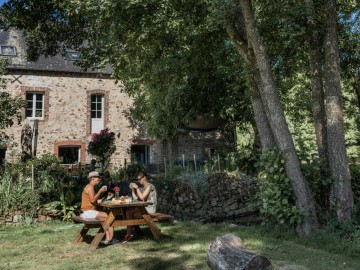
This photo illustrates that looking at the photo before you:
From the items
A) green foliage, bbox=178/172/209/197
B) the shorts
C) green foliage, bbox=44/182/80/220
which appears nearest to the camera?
the shorts

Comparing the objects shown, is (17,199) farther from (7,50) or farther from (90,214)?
(7,50)

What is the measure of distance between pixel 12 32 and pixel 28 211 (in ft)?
49.3

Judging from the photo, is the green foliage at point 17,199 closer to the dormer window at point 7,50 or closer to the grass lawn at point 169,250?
the grass lawn at point 169,250

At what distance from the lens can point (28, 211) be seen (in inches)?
392

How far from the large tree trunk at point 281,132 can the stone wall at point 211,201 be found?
3755mm

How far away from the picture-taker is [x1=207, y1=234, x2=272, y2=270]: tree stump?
4613mm

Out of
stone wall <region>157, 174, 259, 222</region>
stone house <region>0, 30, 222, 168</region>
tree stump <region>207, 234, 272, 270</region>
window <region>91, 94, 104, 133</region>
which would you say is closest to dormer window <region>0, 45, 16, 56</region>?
stone house <region>0, 30, 222, 168</region>

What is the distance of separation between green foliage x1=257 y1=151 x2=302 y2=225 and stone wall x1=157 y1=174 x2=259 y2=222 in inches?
141

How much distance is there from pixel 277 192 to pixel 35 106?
1649 cm

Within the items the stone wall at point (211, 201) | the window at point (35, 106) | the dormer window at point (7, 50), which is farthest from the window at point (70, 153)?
the stone wall at point (211, 201)

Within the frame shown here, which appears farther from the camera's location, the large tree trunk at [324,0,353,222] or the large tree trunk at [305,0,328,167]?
the large tree trunk at [305,0,328,167]

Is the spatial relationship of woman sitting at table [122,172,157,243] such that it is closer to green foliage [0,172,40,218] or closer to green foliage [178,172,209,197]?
green foliage [0,172,40,218]

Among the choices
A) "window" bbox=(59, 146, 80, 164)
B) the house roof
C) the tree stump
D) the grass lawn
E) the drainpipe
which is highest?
the house roof

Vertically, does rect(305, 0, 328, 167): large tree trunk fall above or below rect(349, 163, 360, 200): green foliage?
above
